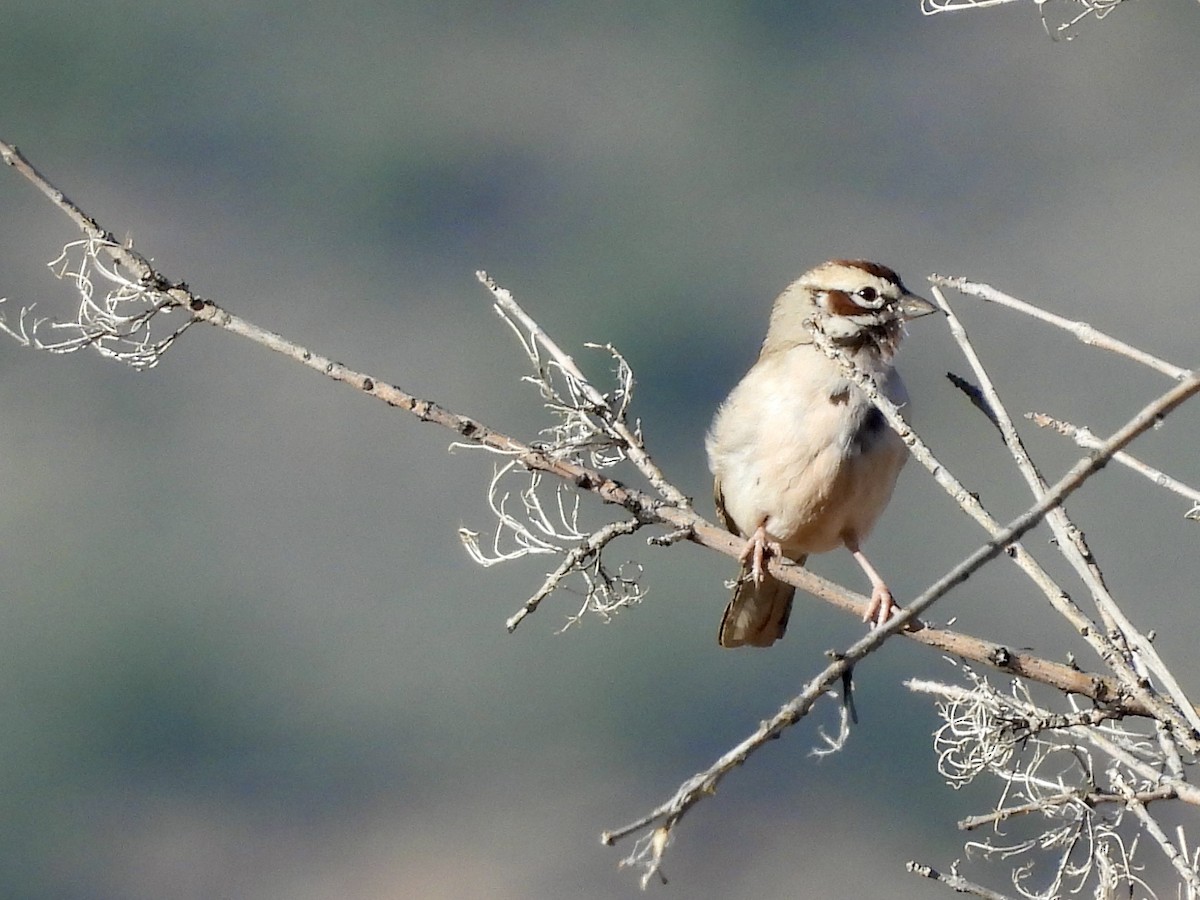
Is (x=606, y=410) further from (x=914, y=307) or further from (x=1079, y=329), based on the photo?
(x=914, y=307)

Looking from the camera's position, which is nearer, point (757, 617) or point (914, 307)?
point (914, 307)

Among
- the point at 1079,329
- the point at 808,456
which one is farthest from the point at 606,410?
the point at 808,456

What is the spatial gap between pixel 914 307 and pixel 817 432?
0.43 m

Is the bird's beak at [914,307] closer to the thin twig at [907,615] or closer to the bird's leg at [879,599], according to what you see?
the bird's leg at [879,599]

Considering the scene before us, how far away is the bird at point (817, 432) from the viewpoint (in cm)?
434

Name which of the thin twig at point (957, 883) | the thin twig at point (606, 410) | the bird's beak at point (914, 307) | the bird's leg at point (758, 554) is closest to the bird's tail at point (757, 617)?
the bird's leg at point (758, 554)

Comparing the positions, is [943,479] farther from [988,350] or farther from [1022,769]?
[988,350]

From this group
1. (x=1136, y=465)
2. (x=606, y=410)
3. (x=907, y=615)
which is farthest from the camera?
(x=606, y=410)

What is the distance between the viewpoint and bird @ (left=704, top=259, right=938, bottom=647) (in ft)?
14.3

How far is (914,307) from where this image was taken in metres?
4.37

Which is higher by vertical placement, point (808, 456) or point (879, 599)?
point (808, 456)

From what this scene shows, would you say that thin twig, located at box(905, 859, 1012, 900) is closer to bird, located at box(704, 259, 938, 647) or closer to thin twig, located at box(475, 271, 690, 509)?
thin twig, located at box(475, 271, 690, 509)

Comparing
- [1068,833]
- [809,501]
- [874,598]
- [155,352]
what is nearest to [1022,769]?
[1068,833]

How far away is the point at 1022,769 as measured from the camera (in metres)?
3.15
